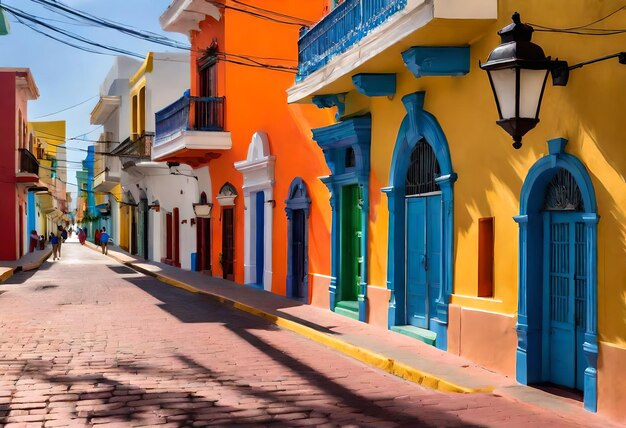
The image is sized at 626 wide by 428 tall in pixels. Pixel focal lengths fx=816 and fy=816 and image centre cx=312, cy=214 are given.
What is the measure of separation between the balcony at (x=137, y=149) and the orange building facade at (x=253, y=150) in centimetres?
658

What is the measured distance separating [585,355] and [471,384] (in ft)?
3.93

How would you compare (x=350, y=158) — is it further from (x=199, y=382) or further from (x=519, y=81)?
(x=519, y=81)

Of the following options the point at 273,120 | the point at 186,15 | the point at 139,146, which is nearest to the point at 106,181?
the point at 139,146

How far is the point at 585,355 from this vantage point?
681 cm

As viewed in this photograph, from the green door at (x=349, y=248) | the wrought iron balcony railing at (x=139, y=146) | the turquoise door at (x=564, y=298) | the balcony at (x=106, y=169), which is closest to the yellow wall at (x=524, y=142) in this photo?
the turquoise door at (x=564, y=298)

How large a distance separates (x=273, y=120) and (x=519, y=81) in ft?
38.5

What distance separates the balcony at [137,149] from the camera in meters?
31.1

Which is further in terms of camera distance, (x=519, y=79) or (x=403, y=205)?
(x=403, y=205)

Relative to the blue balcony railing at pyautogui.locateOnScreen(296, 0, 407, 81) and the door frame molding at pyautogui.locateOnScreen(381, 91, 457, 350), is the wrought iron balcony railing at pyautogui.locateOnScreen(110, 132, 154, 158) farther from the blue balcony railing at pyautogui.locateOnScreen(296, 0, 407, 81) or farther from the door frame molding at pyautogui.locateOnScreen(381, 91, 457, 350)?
the door frame molding at pyautogui.locateOnScreen(381, 91, 457, 350)

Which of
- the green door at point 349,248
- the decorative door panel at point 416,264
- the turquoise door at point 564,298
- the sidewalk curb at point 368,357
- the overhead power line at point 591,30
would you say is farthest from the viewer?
the green door at point 349,248

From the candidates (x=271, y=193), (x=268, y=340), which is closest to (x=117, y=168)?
(x=271, y=193)

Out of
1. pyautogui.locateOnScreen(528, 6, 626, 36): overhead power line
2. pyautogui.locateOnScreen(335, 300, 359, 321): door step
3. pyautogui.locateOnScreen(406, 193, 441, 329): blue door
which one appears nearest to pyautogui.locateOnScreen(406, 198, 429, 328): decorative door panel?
pyautogui.locateOnScreen(406, 193, 441, 329): blue door

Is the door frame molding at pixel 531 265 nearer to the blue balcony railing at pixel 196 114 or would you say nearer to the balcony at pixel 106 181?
the blue balcony railing at pixel 196 114

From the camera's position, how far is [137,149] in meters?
32.4
